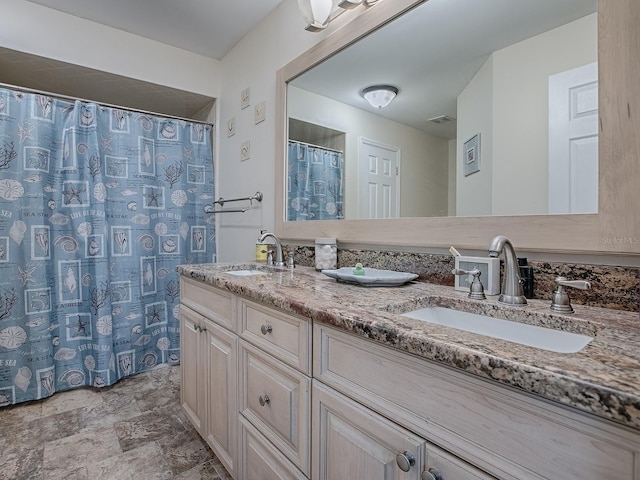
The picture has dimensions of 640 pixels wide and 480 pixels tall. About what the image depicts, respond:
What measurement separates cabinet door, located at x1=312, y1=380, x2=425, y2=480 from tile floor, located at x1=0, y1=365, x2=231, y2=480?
0.83 meters

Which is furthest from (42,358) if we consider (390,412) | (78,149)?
(390,412)

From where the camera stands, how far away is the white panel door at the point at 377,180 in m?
1.40

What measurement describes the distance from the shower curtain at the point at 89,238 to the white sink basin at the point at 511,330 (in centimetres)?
204

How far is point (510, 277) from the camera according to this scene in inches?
35.5

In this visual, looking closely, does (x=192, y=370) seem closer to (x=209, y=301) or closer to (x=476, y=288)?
(x=209, y=301)

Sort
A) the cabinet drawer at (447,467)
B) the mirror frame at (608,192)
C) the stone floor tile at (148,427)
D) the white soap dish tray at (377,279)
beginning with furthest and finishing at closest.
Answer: the stone floor tile at (148,427), the white soap dish tray at (377,279), the mirror frame at (608,192), the cabinet drawer at (447,467)

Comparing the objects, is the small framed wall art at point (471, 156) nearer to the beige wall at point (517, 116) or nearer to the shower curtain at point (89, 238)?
the beige wall at point (517, 116)

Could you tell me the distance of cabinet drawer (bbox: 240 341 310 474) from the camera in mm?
902

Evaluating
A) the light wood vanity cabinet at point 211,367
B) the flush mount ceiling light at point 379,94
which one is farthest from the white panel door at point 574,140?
the light wood vanity cabinet at point 211,367

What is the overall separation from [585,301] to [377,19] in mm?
1230

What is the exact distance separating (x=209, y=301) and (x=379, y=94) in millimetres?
1110

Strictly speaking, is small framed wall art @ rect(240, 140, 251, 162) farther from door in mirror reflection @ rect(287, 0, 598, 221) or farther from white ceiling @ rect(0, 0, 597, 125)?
door in mirror reflection @ rect(287, 0, 598, 221)

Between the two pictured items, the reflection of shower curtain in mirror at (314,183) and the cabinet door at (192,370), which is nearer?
the cabinet door at (192,370)

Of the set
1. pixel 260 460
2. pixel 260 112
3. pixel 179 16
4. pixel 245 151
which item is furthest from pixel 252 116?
pixel 260 460
